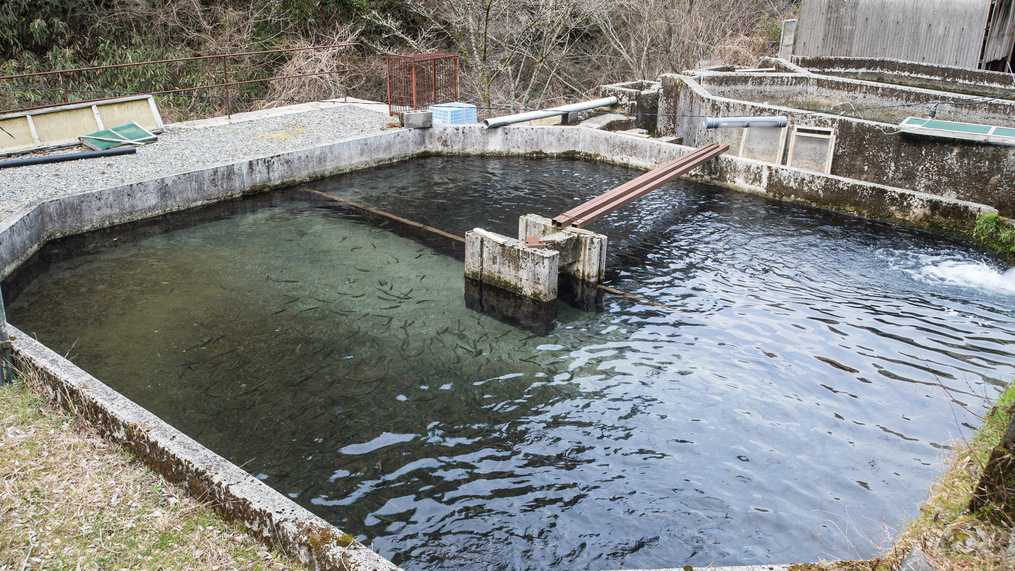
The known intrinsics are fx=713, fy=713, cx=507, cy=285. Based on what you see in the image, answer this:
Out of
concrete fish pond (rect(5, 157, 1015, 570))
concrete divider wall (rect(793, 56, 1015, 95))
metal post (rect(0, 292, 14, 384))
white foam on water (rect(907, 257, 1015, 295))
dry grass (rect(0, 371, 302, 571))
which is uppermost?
concrete divider wall (rect(793, 56, 1015, 95))

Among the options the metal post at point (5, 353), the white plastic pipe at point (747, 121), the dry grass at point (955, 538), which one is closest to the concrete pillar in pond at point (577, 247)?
the dry grass at point (955, 538)

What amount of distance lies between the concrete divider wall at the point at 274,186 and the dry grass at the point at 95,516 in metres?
0.12

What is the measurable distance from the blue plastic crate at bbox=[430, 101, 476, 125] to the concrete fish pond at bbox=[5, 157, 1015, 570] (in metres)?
4.58

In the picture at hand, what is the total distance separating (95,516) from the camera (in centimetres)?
417

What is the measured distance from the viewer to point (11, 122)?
1212cm

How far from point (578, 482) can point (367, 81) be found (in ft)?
63.1

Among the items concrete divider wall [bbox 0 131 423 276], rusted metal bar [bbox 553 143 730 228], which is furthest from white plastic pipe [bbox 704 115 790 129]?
concrete divider wall [bbox 0 131 423 276]

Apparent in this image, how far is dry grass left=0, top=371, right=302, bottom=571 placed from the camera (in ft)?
12.7

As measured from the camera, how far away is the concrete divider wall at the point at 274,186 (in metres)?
4.06

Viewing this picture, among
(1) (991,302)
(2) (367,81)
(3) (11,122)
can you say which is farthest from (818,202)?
(2) (367,81)

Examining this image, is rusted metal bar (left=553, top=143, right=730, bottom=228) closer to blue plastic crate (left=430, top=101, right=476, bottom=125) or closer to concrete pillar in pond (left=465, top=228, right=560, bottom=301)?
concrete pillar in pond (left=465, top=228, right=560, bottom=301)

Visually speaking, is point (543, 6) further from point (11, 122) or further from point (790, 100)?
point (11, 122)

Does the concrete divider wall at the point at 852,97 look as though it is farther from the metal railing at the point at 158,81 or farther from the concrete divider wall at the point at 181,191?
the metal railing at the point at 158,81

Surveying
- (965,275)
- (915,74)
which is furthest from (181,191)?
(915,74)
